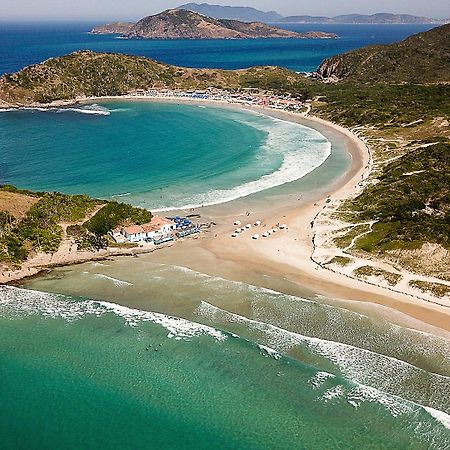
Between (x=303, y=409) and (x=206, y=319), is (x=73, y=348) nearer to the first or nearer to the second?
(x=206, y=319)

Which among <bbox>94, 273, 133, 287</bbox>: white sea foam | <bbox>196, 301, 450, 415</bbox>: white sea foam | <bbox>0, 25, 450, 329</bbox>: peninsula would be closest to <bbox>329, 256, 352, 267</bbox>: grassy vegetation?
<bbox>0, 25, 450, 329</bbox>: peninsula

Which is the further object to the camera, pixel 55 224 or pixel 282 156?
pixel 282 156

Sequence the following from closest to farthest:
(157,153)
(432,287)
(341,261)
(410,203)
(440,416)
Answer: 1. (440,416)
2. (432,287)
3. (341,261)
4. (410,203)
5. (157,153)

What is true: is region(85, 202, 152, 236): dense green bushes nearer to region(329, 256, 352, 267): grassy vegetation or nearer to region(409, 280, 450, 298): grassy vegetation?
region(329, 256, 352, 267): grassy vegetation

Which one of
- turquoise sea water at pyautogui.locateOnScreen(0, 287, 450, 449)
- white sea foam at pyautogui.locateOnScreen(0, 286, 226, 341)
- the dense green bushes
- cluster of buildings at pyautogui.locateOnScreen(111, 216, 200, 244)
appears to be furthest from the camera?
the dense green bushes

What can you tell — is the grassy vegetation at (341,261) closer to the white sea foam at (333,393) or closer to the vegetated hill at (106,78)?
the white sea foam at (333,393)

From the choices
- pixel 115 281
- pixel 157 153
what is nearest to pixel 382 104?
pixel 157 153

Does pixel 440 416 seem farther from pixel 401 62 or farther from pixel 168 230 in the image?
pixel 401 62
